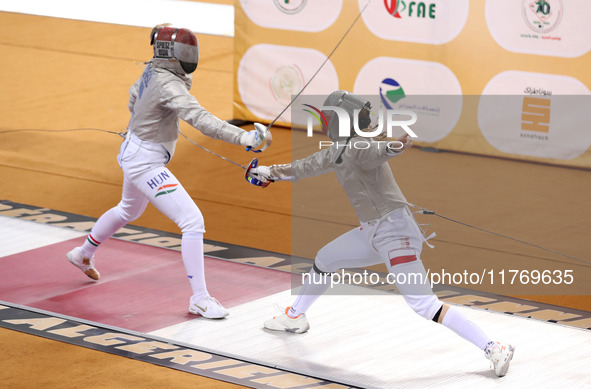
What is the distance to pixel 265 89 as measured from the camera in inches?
337

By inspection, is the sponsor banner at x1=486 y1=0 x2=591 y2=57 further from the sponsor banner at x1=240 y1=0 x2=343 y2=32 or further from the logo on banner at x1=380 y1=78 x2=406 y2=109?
the sponsor banner at x1=240 y1=0 x2=343 y2=32

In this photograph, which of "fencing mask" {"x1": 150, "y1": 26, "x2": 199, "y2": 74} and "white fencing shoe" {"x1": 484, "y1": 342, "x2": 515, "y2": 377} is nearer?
"white fencing shoe" {"x1": 484, "y1": 342, "x2": 515, "y2": 377}

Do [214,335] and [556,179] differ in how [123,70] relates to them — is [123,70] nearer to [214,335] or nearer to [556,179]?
[556,179]

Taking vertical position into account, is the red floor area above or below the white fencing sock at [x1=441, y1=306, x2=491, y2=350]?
below

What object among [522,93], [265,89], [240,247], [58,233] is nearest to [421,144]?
[522,93]

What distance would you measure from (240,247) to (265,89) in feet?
10.5

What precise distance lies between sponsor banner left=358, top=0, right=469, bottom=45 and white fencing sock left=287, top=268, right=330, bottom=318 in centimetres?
393

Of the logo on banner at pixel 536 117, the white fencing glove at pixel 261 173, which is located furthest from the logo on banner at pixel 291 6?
the white fencing glove at pixel 261 173

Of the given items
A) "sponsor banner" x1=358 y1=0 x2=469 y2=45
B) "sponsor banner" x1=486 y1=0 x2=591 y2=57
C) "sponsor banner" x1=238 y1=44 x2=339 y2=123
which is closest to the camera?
"sponsor banner" x1=486 y1=0 x2=591 y2=57

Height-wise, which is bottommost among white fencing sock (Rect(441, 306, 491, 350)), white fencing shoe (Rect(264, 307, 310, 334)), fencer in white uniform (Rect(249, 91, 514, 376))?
white fencing shoe (Rect(264, 307, 310, 334))

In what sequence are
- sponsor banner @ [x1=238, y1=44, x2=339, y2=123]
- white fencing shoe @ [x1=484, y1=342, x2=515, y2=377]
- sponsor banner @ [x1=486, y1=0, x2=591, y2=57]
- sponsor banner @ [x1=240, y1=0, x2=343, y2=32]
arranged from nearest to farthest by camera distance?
white fencing shoe @ [x1=484, y1=342, x2=515, y2=377]
sponsor banner @ [x1=486, y1=0, x2=591, y2=57]
sponsor banner @ [x1=240, y1=0, x2=343, y2=32]
sponsor banner @ [x1=238, y1=44, x2=339, y2=123]

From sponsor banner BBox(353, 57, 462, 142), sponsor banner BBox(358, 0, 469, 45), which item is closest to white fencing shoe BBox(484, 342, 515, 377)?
sponsor banner BBox(353, 57, 462, 142)

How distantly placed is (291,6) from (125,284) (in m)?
4.05

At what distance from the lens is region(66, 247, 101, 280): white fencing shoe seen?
497 centimetres
